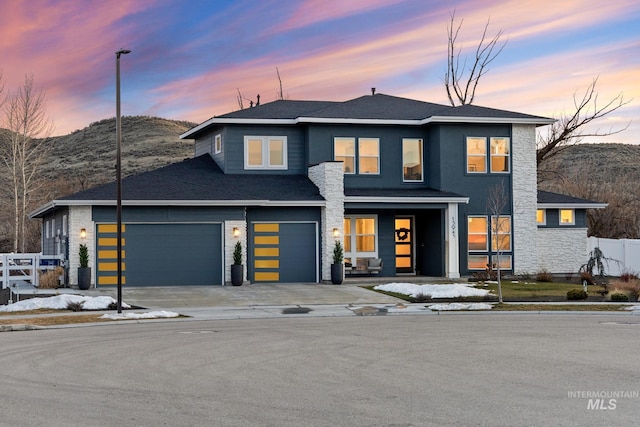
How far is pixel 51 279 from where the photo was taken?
33375 millimetres

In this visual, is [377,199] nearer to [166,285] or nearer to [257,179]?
[257,179]

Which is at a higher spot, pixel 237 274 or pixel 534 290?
pixel 237 274

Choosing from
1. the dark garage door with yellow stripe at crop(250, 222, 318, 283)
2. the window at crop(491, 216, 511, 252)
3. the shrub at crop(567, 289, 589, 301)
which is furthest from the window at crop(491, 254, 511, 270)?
the shrub at crop(567, 289, 589, 301)

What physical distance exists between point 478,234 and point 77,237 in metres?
16.8

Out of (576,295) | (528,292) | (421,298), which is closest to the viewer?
(576,295)

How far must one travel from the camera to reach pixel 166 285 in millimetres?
33875

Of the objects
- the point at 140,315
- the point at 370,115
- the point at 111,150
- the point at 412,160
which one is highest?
the point at 111,150

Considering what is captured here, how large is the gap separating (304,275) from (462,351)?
2013cm

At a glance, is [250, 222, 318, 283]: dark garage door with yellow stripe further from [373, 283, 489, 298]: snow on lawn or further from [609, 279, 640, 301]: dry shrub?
[609, 279, 640, 301]: dry shrub

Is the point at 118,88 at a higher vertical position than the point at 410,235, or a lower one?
higher

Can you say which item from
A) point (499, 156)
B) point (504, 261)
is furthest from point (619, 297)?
point (499, 156)

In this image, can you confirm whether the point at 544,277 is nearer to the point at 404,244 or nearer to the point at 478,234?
the point at 478,234

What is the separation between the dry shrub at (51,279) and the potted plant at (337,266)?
10.4 metres

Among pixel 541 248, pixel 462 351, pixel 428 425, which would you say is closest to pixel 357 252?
pixel 541 248
